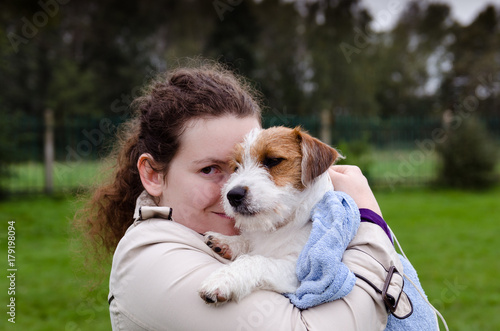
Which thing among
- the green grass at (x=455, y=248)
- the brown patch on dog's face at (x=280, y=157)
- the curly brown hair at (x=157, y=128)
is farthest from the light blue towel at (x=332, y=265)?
the green grass at (x=455, y=248)

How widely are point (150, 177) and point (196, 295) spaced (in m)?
0.94

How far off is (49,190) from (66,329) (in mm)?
10984

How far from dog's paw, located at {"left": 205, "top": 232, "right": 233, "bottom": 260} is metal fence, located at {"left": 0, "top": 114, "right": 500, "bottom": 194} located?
9506 millimetres

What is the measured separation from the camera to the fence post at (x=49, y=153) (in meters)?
15.7

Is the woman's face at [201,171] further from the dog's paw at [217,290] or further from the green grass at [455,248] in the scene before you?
the green grass at [455,248]

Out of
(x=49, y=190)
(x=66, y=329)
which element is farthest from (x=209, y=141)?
(x=49, y=190)

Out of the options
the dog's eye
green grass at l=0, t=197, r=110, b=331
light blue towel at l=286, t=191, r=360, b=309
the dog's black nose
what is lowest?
green grass at l=0, t=197, r=110, b=331

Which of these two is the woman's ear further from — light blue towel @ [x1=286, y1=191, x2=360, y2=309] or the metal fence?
the metal fence

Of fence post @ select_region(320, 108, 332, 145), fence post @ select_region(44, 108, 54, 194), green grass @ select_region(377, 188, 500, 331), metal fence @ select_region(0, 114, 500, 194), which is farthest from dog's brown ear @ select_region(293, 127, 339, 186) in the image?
fence post @ select_region(320, 108, 332, 145)

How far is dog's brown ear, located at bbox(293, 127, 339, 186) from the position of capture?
2629mm

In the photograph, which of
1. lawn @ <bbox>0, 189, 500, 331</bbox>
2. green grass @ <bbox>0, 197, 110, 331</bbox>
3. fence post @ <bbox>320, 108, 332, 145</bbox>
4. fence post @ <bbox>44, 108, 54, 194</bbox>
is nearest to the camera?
green grass @ <bbox>0, 197, 110, 331</bbox>

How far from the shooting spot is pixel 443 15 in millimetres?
53625

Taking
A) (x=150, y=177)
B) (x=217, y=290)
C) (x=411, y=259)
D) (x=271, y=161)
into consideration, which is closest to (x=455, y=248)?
(x=411, y=259)

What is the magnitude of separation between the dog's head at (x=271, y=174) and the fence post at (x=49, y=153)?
14.5 meters
